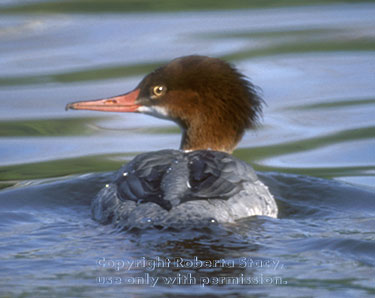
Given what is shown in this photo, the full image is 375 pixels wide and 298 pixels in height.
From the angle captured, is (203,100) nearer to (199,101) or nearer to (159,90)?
(199,101)

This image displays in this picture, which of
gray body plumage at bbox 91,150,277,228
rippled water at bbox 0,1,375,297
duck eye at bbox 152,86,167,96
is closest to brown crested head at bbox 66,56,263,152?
duck eye at bbox 152,86,167,96

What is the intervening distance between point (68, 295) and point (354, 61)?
7182 millimetres

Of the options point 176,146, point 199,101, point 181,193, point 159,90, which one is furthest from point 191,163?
point 176,146

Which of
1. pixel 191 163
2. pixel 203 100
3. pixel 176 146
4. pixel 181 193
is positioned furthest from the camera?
pixel 176 146

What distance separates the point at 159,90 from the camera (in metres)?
7.04

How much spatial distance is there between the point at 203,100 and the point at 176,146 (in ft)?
5.42

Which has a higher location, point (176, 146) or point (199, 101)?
point (199, 101)

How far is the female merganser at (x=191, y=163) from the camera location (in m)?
5.55

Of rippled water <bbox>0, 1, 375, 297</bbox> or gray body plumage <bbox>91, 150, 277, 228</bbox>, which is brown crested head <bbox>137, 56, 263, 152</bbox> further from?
gray body plumage <bbox>91, 150, 277, 228</bbox>

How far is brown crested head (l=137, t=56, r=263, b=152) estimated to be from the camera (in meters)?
6.95

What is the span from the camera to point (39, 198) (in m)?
6.91

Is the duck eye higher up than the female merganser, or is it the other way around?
the duck eye

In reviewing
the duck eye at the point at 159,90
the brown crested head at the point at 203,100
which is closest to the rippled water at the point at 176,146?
the brown crested head at the point at 203,100

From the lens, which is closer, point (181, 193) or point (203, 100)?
point (181, 193)
